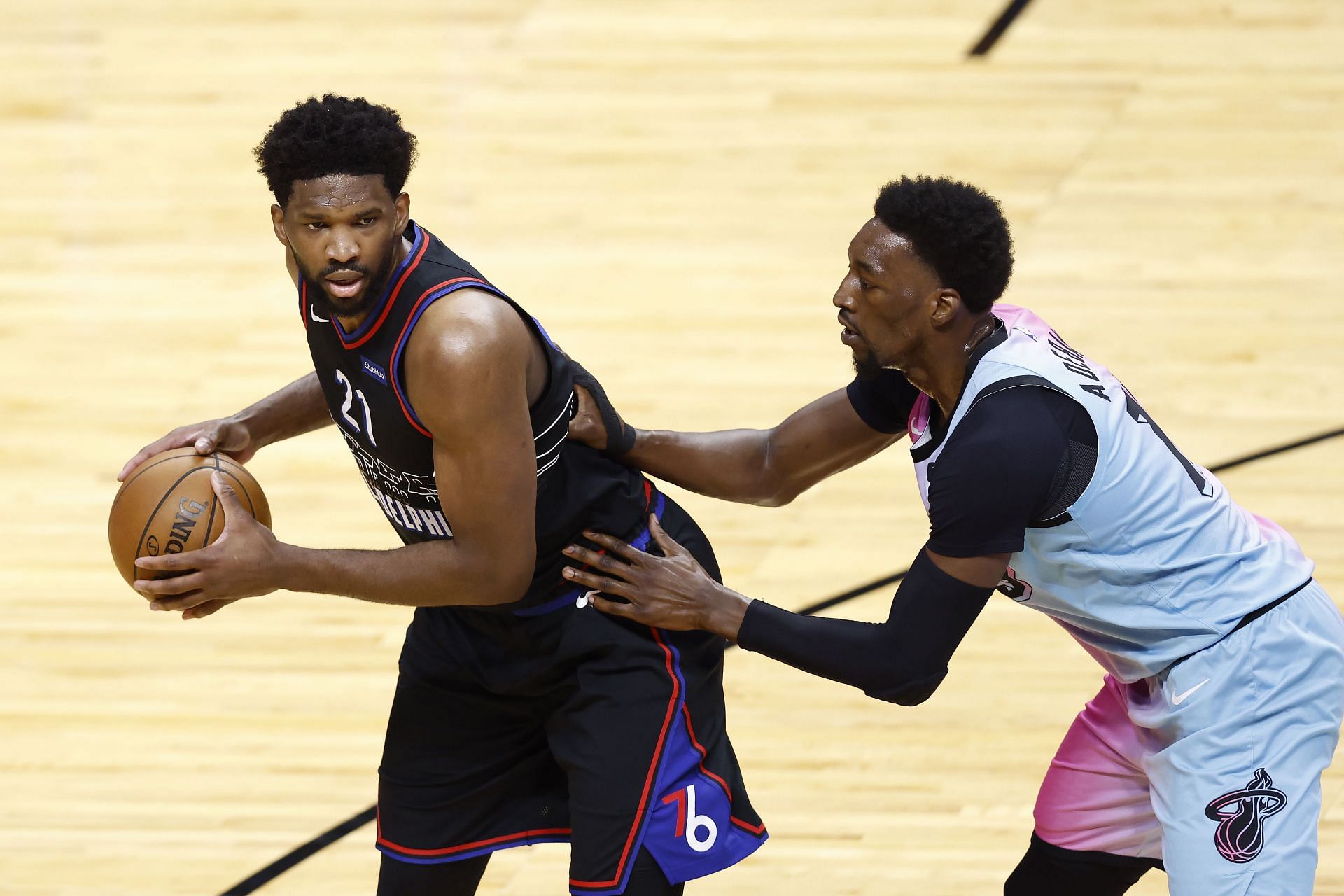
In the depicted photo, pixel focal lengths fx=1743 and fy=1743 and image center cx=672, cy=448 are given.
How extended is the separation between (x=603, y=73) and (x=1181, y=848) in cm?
660

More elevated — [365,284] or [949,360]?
[365,284]

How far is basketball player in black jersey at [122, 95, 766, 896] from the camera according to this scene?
2.84 metres

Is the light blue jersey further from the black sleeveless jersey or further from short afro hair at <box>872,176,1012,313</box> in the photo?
the black sleeveless jersey

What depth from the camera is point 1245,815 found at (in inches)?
114

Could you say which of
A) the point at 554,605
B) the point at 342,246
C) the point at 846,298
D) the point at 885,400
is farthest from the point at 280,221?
the point at 885,400

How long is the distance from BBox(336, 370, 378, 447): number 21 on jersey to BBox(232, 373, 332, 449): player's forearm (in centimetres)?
39

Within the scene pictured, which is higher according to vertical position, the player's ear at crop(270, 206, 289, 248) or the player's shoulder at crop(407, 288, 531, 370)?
the player's ear at crop(270, 206, 289, 248)

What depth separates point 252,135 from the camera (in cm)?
841

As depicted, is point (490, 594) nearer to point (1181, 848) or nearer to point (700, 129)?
point (1181, 848)

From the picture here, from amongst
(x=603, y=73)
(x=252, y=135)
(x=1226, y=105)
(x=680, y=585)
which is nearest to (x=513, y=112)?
(x=603, y=73)

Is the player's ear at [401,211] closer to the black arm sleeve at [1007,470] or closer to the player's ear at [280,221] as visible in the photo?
the player's ear at [280,221]

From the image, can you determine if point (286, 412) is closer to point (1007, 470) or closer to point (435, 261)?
point (435, 261)

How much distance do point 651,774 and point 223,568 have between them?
83 cm

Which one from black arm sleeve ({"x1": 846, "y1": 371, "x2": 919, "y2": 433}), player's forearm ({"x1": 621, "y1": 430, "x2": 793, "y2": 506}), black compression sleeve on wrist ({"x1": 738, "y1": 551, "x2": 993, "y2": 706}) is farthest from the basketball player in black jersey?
black arm sleeve ({"x1": 846, "y1": 371, "x2": 919, "y2": 433})
